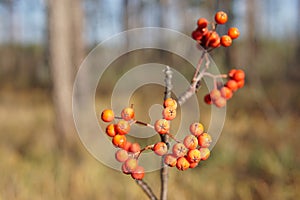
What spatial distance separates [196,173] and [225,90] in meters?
2.20

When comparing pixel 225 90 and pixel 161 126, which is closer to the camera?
pixel 161 126

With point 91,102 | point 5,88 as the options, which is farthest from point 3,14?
point 91,102

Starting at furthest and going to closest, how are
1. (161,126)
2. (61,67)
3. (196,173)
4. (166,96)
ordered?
(61,67), (196,173), (166,96), (161,126)

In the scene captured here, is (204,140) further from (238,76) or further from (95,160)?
(95,160)

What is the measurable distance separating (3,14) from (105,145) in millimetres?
23509

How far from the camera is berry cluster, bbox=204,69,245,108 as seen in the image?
1.07 metres

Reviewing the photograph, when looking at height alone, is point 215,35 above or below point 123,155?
above

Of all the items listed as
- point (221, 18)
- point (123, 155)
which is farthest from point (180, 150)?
point (221, 18)

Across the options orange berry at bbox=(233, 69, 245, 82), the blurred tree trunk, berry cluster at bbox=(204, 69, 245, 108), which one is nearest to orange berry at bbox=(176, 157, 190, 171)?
berry cluster at bbox=(204, 69, 245, 108)

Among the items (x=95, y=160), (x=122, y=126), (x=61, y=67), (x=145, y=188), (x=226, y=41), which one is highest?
(x=226, y=41)

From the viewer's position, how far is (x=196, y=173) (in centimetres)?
318

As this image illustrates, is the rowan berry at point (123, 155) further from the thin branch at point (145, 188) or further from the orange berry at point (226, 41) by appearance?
the orange berry at point (226, 41)

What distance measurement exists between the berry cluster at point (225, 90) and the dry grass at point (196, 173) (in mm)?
1250

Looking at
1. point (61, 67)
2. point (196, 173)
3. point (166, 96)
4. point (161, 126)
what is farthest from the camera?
point (61, 67)
